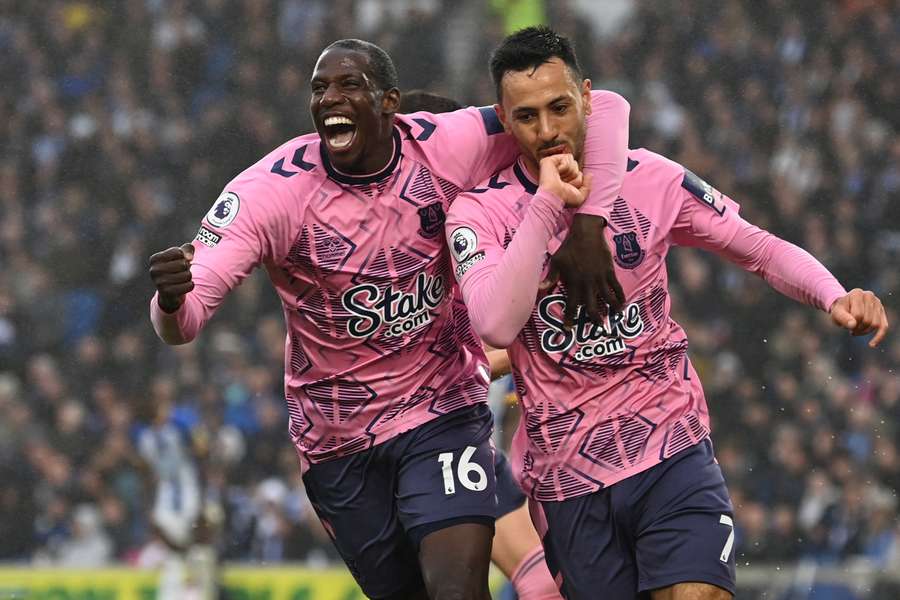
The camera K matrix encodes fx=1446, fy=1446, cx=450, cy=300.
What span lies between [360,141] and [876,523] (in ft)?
24.5

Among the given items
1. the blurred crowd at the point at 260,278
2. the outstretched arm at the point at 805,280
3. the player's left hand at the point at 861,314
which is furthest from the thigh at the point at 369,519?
the blurred crowd at the point at 260,278

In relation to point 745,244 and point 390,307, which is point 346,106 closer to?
point 390,307

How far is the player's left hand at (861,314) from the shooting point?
404cm

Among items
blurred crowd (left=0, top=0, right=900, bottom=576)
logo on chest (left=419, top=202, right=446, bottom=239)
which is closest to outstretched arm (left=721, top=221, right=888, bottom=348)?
logo on chest (left=419, top=202, right=446, bottom=239)

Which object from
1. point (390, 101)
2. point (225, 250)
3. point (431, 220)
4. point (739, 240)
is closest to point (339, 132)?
point (390, 101)

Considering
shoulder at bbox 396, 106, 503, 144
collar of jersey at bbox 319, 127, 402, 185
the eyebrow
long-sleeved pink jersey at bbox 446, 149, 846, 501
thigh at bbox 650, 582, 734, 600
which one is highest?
shoulder at bbox 396, 106, 503, 144

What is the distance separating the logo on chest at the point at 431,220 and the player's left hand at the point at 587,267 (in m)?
0.49

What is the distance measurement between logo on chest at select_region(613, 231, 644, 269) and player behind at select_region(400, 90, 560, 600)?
3.96ft

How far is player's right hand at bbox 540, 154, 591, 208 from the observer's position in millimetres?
3904

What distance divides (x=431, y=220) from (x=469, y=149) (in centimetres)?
25

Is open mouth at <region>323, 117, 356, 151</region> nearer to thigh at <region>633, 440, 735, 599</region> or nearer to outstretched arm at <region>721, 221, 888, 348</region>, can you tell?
outstretched arm at <region>721, 221, 888, 348</region>

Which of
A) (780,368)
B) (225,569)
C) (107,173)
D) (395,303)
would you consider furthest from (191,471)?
(395,303)

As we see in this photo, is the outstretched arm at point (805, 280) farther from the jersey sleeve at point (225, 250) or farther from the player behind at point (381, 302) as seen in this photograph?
the jersey sleeve at point (225, 250)

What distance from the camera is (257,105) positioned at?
1353 centimetres
